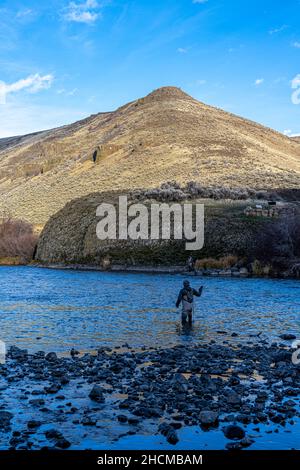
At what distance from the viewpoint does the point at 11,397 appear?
41.8 feet

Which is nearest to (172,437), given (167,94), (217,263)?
(217,263)

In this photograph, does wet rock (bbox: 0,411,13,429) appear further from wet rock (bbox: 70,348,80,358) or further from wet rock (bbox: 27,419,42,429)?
wet rock (bbox: 70,348,80,358)

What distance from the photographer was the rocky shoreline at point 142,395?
1057 cm

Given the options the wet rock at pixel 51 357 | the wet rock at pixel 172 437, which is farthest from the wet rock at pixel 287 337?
the wet rock at pixel 172 437

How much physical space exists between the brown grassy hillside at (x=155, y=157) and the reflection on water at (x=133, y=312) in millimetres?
47516

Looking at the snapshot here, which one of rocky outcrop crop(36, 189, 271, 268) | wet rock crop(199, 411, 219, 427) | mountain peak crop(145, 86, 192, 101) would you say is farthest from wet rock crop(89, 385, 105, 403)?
mountain peak crop(145, 86, 192, 101)

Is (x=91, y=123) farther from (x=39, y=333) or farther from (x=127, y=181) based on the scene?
(x=39, y=333)

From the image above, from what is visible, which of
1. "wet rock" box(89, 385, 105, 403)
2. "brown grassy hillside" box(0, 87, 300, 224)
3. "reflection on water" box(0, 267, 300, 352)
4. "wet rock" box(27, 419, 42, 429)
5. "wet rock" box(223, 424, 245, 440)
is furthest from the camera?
"brown grassy hillside" box(0, 87, 300, 224)

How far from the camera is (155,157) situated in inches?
4377

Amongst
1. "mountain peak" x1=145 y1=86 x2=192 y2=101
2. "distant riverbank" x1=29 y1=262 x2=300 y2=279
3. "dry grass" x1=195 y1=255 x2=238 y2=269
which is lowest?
"distant riverbank" x1=29 y1=262 x2=300 y2=279

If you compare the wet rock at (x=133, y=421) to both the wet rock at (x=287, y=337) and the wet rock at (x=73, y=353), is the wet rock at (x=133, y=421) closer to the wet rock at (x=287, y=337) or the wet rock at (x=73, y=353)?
the wet rock at (x=73, y=353)

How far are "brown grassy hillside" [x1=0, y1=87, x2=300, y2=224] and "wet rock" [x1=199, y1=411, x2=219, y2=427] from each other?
7461 cm

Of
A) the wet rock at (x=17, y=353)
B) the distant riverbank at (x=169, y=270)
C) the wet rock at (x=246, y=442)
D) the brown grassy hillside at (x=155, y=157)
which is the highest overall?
the brown grassy hillside at (x=155, y=157)

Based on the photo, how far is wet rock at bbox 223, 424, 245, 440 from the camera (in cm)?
1031
